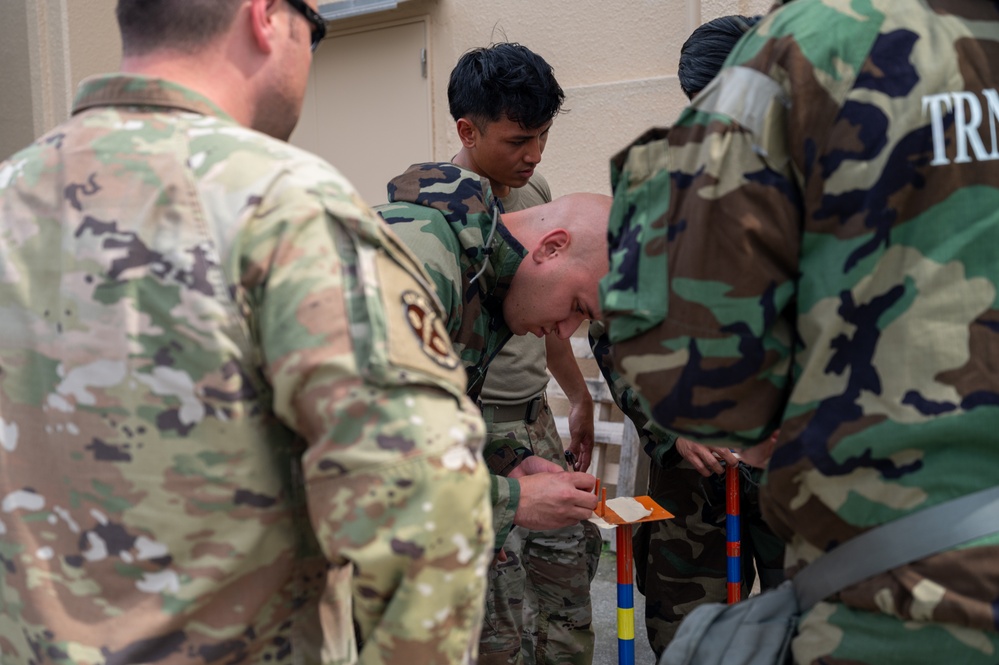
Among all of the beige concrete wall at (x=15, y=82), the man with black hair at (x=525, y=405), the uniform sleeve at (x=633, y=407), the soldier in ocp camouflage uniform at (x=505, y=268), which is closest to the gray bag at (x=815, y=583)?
the soldier in ocp camouflage uniform at (x=505, y=268)

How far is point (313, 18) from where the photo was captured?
1.34 metres

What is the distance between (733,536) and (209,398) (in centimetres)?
207

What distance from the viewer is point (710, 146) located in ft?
4.32

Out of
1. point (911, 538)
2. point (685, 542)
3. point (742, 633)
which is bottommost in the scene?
point (685, 542)

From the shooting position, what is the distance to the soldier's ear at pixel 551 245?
2.37 m

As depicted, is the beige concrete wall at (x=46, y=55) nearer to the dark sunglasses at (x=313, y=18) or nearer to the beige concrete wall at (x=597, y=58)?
the beige concrete wall at (x=597, y=58)

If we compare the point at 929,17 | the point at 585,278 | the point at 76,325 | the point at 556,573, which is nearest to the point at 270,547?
the point at 76,325

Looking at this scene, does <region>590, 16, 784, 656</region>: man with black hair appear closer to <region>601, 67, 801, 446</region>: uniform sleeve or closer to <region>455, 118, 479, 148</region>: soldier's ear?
<region>455, 118, 479, 148</region>: soldier's ear

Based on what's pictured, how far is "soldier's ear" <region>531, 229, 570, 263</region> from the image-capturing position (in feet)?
7.77

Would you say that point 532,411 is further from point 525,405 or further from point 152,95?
point 152,95

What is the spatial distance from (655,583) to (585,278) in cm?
125

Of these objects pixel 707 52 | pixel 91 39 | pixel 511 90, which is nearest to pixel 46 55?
pixel 91 39

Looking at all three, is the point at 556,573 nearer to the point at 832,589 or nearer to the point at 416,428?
the point at 832,589

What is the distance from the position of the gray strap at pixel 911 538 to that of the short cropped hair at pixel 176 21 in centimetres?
107
